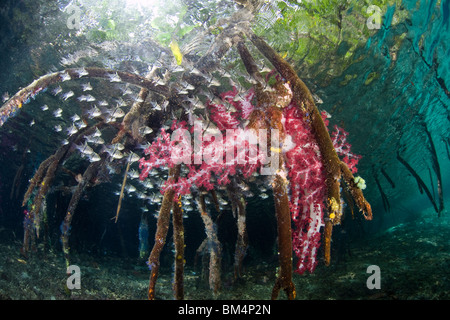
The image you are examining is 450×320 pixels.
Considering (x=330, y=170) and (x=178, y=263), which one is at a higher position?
(x=330, y=170)

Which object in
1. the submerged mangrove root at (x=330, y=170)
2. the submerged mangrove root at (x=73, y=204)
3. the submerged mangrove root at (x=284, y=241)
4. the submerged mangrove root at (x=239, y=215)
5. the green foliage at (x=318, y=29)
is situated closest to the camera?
the submerged mangrove root at (x=284, y=241)

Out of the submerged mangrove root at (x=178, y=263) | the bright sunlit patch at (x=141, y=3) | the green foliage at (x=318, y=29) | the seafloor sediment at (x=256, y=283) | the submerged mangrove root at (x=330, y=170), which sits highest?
the green foliage at (x=318, y=29)

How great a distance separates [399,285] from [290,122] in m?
3.87

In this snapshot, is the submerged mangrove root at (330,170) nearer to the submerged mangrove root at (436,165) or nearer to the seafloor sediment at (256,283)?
the seafloor sediment at (256,283)

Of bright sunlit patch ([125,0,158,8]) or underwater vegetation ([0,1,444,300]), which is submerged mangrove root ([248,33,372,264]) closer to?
underwater vegetation ([0,1,444,300])

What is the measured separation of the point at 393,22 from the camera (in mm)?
5289

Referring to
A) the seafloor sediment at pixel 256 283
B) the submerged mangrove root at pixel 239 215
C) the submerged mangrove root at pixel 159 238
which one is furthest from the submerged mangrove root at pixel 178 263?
the seafloor sediment at pixel 256 283

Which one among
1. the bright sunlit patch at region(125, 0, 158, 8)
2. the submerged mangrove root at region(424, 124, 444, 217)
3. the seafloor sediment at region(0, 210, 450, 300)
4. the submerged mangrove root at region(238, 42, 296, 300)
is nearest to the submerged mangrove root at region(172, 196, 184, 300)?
the submerged mangrove root at region(238, 42, 296, 300)

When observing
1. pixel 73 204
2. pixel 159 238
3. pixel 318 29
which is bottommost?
pixel 159 238

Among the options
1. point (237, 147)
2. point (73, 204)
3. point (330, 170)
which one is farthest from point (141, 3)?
point (330, 170)

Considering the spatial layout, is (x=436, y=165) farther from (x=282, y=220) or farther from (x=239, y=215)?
(x=282, y=220)
